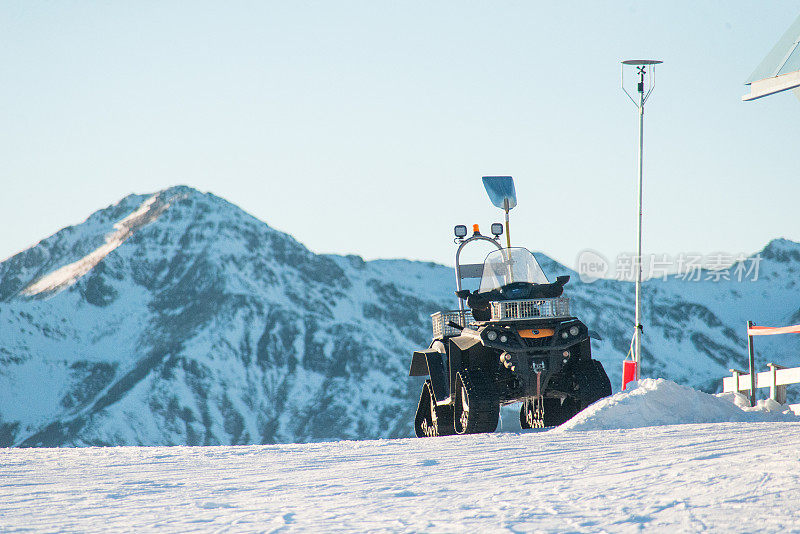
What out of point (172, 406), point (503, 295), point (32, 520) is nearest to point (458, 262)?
point (503, 295)

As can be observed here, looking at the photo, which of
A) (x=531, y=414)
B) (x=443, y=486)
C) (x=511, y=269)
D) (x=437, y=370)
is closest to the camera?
(x=443, y=486)

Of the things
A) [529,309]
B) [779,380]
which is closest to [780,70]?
[779,380]

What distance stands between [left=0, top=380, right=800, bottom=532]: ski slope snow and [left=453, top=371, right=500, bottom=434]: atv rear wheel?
84 centimetres

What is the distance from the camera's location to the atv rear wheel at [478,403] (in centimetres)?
1239

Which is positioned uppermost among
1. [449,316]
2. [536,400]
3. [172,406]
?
[449,316]

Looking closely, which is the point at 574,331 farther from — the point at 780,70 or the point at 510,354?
the point at 780,70

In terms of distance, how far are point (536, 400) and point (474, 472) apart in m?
6.15

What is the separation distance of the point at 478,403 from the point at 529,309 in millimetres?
1329

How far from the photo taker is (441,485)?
759 cm

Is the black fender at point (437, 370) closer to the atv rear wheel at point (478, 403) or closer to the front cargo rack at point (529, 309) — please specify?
the atv rear wheel at point (478, 403)

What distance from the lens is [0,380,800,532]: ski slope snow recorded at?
20.1 ft

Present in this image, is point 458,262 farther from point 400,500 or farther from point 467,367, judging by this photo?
point 400,500

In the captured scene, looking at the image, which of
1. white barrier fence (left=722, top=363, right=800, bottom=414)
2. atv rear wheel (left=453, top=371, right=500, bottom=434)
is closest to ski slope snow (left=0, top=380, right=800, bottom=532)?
atv rear wheel (left=453, top=371, right=500, bottom=434)

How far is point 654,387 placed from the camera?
12.5 meters
